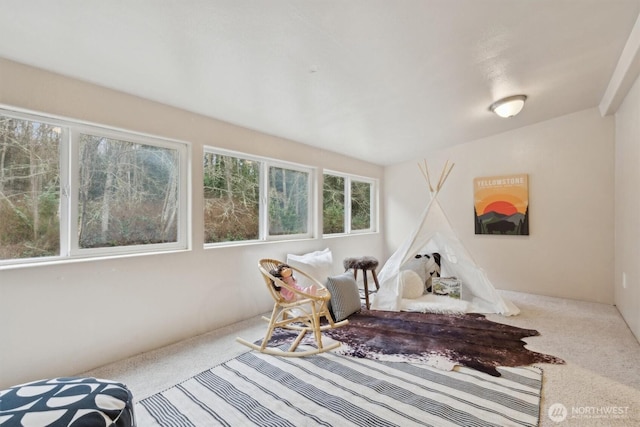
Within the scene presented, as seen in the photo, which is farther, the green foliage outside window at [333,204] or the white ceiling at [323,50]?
the green foliage outside window at [333,204]

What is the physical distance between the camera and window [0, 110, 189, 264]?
Answer: 6.35 ft

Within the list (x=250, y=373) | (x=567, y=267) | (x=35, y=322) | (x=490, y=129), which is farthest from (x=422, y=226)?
(x=35, y=322)

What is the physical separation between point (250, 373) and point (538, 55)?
10.5 ft

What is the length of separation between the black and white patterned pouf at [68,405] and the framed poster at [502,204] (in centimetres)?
454

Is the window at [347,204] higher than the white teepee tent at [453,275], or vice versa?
the window at [347,204]

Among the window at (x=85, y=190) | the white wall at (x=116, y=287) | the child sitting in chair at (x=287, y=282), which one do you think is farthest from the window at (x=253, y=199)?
the child sitting in chair at (x=287, y=282)

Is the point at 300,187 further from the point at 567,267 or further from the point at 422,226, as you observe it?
the point at 567,267

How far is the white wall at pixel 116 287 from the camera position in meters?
1.86

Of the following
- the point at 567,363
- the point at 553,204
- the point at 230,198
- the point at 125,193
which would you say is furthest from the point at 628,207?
the point at 125,193

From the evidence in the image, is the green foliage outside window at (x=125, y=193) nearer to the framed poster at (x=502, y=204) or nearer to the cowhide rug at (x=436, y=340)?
the cowhide rug at (x=436, y=340)

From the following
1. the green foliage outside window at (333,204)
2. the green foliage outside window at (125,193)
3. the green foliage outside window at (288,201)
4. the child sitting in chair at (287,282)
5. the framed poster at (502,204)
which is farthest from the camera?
the green foliage outside window at (333,204)

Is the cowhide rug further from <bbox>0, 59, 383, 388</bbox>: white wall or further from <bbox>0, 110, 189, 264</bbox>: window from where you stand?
<bbox>0, 110, 189, 264</bbox>: window

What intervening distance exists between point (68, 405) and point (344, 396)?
136 centimetres

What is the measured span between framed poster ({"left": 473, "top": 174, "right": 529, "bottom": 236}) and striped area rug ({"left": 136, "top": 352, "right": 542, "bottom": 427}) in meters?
2.56
